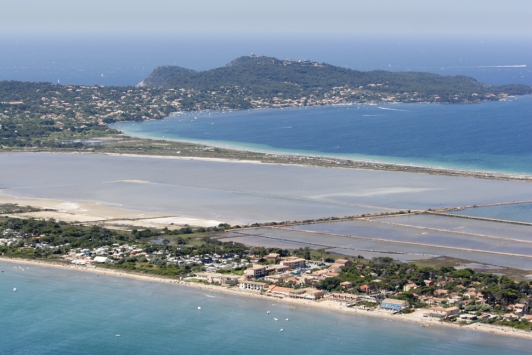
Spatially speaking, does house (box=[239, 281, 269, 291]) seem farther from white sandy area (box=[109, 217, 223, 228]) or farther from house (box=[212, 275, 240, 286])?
white sandy area (box=[109, 217, 223, 228])

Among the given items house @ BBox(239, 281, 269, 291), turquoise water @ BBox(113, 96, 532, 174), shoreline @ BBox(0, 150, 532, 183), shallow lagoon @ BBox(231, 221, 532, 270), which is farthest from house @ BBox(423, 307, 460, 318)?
turquoise water @ BBox(113, 96, 532, 174)

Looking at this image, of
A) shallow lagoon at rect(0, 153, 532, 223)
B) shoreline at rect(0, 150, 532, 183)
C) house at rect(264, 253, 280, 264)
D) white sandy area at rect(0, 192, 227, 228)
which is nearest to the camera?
house at rect(264, 253, 280, 264)

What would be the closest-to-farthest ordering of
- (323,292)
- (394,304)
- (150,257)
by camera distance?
(394,304) → (323,292) → (150,257)

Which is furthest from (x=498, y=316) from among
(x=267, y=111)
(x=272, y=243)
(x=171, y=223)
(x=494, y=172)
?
(x=267, y=111)

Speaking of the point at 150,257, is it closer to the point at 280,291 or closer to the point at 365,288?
the point at 280,291

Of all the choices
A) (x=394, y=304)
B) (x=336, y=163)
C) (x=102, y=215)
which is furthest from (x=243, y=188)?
(x=394, y=304)

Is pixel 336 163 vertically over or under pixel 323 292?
over
